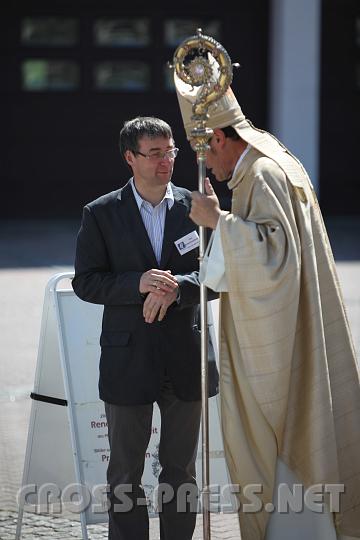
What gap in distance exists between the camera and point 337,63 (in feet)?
53.2

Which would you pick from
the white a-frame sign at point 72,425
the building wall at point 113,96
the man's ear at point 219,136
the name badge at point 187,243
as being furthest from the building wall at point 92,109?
the man's ear at point 219,136

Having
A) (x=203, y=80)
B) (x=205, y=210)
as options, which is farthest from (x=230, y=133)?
(x=205, y=210)

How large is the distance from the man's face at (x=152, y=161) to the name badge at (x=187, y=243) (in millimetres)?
233

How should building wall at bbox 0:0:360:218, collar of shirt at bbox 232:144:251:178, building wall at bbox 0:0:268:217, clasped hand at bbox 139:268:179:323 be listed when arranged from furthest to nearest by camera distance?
building wall at bbox 0:0:268:217 < building wall at bbox 0:0:360:218 < clasped hand at bbox 139:268:179:323 < collar of shirt at bbox 232:144:251:178

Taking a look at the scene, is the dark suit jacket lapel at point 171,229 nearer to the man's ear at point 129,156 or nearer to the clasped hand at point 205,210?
the man's ear at point 129,156

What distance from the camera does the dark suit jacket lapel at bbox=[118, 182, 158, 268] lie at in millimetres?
4113

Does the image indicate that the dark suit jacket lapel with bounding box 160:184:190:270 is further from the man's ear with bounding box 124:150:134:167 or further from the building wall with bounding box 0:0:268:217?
Answer: the building wall with bounding box 0:0:268:217

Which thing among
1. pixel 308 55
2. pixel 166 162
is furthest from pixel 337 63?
pixel 166 162

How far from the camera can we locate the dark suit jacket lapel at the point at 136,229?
13.5 feet

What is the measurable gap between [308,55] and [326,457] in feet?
38.9

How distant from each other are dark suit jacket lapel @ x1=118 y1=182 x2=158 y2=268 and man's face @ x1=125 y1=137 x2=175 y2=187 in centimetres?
11

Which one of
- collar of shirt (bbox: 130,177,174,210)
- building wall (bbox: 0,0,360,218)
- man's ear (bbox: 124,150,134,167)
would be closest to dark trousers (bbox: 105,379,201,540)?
collar of shirt (bbox: 130,177,174,210)

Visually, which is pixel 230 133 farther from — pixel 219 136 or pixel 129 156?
pixel 129 156

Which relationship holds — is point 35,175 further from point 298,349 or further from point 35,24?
point 298,349
